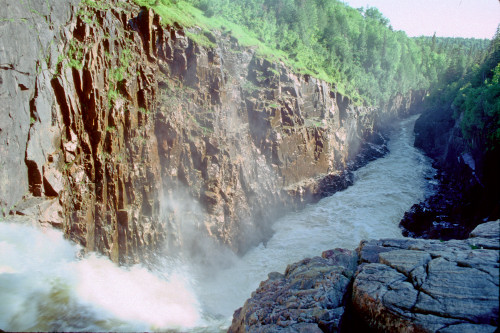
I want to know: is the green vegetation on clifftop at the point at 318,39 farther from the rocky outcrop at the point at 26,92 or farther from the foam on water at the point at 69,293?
the foam on water at the point at 69,293

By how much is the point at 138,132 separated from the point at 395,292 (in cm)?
1766

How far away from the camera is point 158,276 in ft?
63.7

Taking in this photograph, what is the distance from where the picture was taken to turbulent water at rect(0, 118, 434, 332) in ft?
38.6

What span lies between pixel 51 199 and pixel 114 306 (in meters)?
6.21

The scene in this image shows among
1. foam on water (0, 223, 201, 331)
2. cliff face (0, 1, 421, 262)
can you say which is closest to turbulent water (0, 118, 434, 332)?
foam on water (0, 223, 201, 331)

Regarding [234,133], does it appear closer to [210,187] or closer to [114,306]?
[210,187]

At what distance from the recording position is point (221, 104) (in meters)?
27.3

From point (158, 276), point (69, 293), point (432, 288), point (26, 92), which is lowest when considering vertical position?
point (158, 276)

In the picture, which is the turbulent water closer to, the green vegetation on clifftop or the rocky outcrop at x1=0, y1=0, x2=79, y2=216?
the rocky outcrop at x1=0, y1=0, x2=79, y2=216

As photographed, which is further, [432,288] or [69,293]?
Result: [69,293]

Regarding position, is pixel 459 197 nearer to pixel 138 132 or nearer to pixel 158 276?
pixel 158 276

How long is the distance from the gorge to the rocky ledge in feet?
2.95

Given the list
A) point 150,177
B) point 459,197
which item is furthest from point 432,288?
point 459,197

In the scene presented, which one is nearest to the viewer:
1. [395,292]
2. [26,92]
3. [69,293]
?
[395,292]
